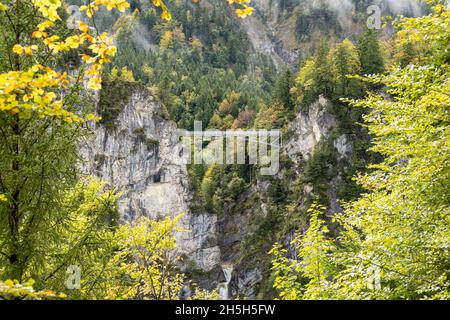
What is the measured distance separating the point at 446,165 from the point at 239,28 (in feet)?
513

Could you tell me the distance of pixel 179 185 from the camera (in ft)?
184

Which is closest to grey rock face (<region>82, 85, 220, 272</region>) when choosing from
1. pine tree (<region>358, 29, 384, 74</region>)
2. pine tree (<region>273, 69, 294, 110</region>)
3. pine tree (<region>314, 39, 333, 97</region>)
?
pine tree (<region>273, 69, 294, 110</region>)

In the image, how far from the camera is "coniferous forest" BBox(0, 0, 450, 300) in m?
6.75

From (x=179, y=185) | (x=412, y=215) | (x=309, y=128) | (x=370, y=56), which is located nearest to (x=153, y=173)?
(x=179, y=185)

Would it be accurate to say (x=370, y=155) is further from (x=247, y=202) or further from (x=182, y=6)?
(x=182, y=6)

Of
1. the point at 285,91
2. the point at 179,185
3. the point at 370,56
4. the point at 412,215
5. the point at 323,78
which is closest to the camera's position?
the point at 412,215

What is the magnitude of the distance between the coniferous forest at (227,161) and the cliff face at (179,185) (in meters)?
0.18

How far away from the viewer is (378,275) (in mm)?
6547

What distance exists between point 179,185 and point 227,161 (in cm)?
879

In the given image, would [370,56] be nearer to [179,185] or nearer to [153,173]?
[179,185]

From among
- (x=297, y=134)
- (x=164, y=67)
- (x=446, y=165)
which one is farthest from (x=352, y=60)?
(x=164, y=67)

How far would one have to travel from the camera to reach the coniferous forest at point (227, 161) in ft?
22.2

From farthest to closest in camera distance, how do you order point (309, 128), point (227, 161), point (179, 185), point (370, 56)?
point (227, 161) → point (179, 185) → point (309, 128) → point (370, 56)

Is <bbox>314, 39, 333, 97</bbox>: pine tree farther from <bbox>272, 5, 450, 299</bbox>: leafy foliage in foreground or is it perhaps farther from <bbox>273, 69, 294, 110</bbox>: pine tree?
<bbox>272, 5, 450, 299</bbox>: leafy foliage in foreground
